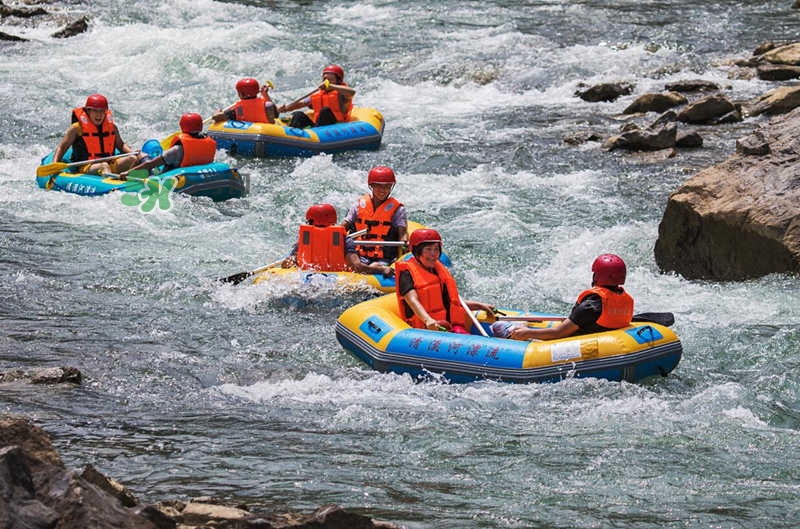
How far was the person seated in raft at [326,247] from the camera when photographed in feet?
33.2

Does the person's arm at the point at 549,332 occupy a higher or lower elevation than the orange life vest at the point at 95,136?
lower

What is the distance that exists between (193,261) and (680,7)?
1359cm

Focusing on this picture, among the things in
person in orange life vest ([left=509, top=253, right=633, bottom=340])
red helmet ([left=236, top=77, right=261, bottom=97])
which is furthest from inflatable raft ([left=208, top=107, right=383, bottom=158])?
person in orange life vest ([left=509, top=253, right=633, bottom=340])

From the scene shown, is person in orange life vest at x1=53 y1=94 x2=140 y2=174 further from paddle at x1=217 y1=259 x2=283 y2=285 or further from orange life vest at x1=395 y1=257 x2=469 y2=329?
orange life vest at x1=395 y1=257 x2=469 y2=329

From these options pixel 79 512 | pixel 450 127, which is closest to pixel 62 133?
pixel 450 127

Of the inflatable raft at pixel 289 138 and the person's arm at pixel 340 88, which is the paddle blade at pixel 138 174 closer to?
the inflatable raft at pixel 289 138

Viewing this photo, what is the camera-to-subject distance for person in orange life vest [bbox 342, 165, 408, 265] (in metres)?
10.6

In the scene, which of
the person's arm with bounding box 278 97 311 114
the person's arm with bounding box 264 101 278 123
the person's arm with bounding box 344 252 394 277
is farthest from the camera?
the person's arm with bounding box 278 97 311 114

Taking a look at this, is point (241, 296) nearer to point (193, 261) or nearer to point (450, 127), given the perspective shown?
point (193, 261)

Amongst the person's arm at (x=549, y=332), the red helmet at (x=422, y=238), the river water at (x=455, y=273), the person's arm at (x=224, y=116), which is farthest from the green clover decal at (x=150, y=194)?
the person's arm at (x=549, y=332)

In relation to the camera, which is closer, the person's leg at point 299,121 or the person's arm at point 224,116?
the person's arm at point 224,116

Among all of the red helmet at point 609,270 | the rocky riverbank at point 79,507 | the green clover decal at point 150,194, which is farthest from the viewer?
the green clover decal at point 150,194

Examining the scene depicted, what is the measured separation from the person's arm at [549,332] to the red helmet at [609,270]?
1.22ft

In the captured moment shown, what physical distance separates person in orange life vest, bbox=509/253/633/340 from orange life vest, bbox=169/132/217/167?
6399 mm
